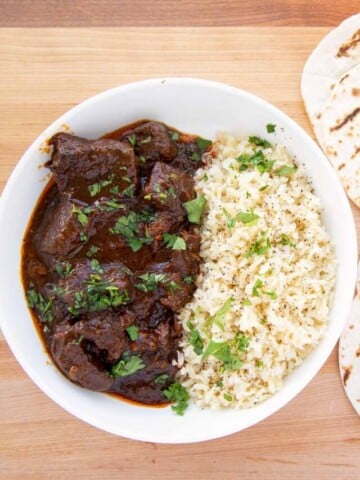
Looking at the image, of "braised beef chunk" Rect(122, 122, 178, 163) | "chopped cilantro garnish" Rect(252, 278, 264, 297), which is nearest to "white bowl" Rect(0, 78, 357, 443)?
"braised beef chunk" Rect(122, 122, 178, 163)

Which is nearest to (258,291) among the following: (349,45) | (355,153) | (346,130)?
(355,153)

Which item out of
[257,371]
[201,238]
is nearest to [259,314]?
[257,371]

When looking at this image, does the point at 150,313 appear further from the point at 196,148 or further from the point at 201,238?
the point at 196,148

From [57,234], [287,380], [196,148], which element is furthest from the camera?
[196,148]

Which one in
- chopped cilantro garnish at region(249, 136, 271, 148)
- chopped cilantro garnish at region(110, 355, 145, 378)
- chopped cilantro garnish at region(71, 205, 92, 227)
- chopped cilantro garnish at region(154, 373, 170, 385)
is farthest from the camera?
chopped cilantro garnish at region(249, 136, 271, 148)

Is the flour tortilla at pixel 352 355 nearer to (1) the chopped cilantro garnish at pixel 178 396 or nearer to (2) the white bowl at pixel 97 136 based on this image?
(2) the white bowl at pixel 97 136

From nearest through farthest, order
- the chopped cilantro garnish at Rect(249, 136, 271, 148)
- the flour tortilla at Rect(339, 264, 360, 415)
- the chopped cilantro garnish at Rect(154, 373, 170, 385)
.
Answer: the chopped cilantro garnish at Rect(154, 373, 170, 385), the chopped cilantro garnish at Rect(249, 136, 271, 148), the flour tortilla at Rect(339, 264, 360, 415)

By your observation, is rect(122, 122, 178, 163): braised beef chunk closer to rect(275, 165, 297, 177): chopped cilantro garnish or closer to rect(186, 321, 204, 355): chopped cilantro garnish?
rect(275, 165, 297, 177): chopped cilantro garnish

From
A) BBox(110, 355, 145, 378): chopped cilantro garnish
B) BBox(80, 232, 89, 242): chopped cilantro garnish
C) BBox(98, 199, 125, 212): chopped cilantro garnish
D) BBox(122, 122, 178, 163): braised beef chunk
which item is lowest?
BBox(110, 355, 145, 378): chopped cilantro garnish
